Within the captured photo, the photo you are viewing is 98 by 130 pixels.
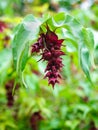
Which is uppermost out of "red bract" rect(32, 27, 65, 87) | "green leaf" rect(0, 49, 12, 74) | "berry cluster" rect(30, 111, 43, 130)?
"green leaf" rect(0, 49, 12, 74)

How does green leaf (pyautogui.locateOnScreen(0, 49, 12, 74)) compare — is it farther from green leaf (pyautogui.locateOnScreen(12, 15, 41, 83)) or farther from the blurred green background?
green leaf (pyautogui.locateOnScreen(12, 15, 41, 83))

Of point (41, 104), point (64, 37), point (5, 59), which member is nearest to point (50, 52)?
point (64, 37)

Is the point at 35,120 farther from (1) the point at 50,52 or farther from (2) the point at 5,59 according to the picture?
(1) the point at 50,52

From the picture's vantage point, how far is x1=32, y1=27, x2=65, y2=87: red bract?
A: 82 cm

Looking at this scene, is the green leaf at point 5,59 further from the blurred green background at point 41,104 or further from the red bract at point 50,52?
the red bract at point 50,52

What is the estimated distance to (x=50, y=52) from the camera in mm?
824

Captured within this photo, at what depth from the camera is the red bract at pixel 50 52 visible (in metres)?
0.82

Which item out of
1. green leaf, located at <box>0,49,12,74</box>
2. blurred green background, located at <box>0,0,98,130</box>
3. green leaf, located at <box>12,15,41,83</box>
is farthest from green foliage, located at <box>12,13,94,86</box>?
blurred green background, located at <box>0,0,98,130</box>

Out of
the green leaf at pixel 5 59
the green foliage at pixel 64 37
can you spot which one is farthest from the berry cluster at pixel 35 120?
the green foliage at pixel 64 37

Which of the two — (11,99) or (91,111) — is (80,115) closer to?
(91,111)

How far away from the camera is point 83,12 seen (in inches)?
76.7

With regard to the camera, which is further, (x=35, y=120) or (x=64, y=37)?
(x=35, y=120)

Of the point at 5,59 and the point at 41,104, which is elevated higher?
the point at 5,59

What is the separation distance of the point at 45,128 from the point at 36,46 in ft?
2.79
